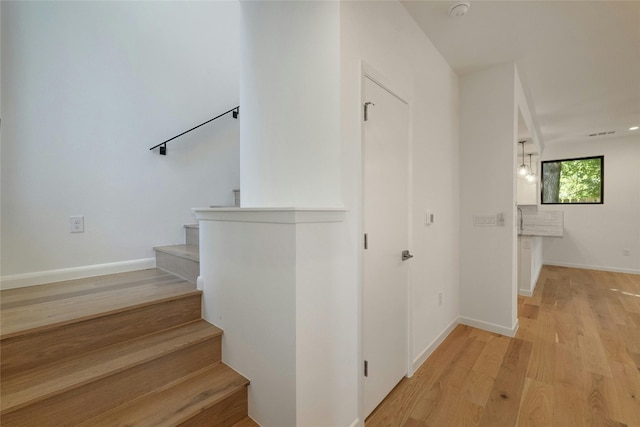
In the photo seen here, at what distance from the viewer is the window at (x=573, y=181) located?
17.3 feet

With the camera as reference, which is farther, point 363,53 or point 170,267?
point 170,267

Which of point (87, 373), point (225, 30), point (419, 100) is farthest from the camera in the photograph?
point (225, 30)

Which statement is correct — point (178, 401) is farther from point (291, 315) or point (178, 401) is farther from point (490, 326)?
point (490, 326)

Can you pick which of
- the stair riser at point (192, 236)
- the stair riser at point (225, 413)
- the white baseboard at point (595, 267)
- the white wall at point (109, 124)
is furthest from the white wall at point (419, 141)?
the white baseboard at point (595, 267)

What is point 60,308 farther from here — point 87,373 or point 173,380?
point 173,380

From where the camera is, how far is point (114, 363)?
127cm

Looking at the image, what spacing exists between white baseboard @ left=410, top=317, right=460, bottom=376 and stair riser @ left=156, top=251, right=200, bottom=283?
183 centimetres

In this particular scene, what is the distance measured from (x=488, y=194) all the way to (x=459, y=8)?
1689 mm

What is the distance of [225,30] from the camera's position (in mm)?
3064

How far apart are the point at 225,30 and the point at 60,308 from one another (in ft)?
10.4

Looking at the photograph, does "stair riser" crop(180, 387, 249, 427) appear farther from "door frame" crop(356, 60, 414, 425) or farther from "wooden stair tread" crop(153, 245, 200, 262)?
"wooden stair tread" crop(153, 245, 200, 262)

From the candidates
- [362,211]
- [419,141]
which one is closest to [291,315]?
[362,211]

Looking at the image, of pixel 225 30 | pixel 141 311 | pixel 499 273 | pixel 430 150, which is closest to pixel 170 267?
pixel 141 311

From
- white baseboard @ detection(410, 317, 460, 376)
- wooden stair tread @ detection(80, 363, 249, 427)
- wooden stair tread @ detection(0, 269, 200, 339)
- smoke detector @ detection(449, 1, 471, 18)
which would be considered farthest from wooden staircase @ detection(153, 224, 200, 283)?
smoke detector @ detection(449, 1, 471, 18)
